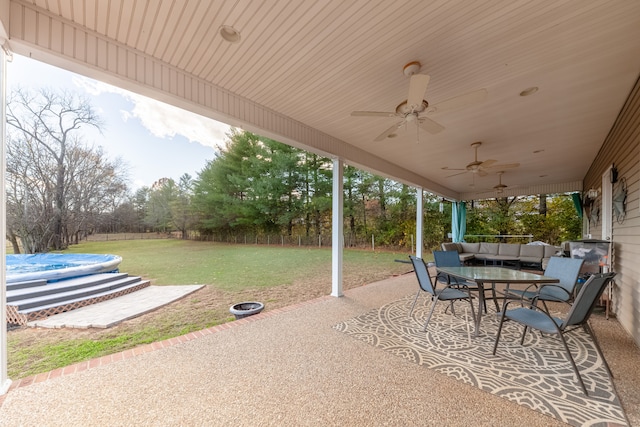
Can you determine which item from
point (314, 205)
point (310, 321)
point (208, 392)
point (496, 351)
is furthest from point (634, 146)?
point (314, 205)

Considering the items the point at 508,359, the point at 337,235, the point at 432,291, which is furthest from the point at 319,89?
the point at 508,359

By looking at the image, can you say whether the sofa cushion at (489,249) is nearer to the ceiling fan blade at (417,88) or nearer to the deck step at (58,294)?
the ceiling fan blade at (417,88)

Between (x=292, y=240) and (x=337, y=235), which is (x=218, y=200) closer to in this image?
(x=292, y=240)

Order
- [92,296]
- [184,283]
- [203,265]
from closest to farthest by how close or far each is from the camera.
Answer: [92,296]
[184,283]
[203,265]

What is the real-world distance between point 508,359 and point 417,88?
98.1 inches

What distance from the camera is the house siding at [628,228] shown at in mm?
2566

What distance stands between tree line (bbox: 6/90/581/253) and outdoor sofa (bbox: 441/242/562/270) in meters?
4.02

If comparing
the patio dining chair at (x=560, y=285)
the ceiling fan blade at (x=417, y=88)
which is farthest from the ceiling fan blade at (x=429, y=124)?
the patio dining chair at (x=560, y=285)

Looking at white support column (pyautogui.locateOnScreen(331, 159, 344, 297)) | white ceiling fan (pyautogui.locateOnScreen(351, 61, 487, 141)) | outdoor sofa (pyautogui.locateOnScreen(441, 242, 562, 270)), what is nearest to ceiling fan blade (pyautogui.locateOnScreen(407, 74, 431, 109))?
white ceiling fan (pyautogui.locateOnScreen(351, 61, 487, 141))

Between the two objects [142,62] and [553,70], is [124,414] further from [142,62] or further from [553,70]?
[553,70]

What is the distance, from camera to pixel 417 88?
2037 mm

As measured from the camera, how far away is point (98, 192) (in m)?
5.34

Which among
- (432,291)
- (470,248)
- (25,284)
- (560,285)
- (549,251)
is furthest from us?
(470,248)

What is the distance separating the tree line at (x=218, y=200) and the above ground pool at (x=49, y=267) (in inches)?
15.6
